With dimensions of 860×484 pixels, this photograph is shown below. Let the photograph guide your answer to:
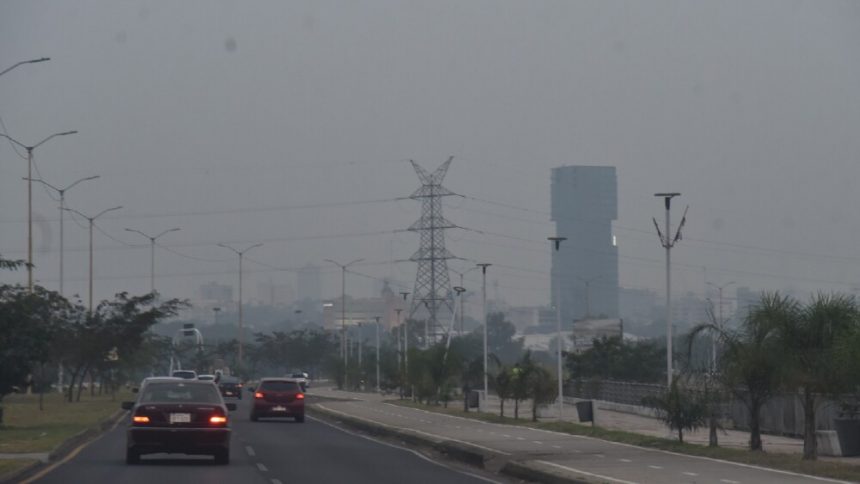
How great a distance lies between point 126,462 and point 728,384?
40.9ft

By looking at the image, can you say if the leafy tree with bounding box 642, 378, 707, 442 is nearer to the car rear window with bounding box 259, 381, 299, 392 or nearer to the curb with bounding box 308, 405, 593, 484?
the curb with bounding box 308, 405, 593, 484

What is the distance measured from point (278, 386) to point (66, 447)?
16970 millimetres

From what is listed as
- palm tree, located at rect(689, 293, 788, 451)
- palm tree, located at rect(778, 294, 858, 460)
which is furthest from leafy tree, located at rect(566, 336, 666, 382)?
palm tree, located at rect(778, 294, 858, 460)

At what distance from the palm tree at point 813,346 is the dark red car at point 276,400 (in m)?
24.1

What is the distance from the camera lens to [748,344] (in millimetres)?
28156

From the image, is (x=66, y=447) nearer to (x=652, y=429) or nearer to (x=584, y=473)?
→ (x=584, y=473)

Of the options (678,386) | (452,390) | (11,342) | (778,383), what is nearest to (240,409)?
(452,390)

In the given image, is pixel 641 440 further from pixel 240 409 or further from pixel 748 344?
pixel 240 409

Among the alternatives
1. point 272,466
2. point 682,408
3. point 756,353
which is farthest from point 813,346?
point 272,466

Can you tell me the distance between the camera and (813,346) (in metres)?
27.0

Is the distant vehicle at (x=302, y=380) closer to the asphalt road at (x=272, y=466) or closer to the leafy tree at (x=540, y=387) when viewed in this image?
the leafy tree at (x=540, y=387)

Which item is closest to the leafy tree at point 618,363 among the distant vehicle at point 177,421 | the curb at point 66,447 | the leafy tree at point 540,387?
the leafy tree at point 540,387

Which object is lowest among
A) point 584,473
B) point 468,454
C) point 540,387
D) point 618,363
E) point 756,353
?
point 468,454

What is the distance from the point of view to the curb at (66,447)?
22961 millimetres
